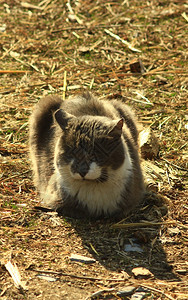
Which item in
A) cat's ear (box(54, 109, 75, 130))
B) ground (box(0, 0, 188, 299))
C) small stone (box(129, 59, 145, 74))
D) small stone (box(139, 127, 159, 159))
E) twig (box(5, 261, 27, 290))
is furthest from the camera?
small stone (box(129, 59, 145, 74))

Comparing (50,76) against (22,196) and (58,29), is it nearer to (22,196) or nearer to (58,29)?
(58,29)

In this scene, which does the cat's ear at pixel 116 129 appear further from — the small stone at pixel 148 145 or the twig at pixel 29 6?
the twig at pixel 29 6

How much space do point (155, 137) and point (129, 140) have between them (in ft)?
3.30

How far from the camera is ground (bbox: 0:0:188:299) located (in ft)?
14.5

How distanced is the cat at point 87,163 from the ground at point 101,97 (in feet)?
0.63

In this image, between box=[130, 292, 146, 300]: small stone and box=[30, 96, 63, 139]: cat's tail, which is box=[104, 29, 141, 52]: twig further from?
box=[130, 292, 146, 300]: small stone

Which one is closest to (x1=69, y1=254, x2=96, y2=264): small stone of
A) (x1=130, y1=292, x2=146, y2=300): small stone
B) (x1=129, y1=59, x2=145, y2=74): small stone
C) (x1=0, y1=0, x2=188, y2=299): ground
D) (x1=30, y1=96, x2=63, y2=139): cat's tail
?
(x1=0, y1=0, x2=188, y2=299): ground

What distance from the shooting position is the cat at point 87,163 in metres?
4.89

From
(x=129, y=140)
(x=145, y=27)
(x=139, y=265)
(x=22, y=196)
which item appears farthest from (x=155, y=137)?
(x=145, y=27)

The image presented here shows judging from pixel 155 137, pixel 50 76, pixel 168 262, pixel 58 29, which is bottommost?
pixel 168 262

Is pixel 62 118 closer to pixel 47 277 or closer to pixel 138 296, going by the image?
pixel 47 277

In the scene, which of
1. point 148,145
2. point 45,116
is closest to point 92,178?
point 45,116

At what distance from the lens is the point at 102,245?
4.99m

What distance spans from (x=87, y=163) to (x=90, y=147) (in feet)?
0.57
